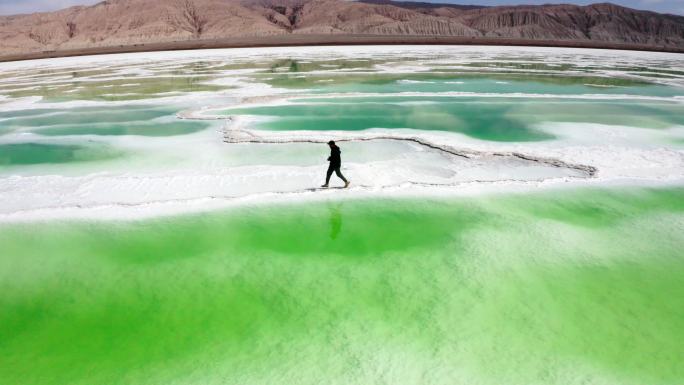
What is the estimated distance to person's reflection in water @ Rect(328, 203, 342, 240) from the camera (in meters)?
6.84

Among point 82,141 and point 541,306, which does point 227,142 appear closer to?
point 82,141

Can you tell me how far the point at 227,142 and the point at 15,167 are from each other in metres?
4.71

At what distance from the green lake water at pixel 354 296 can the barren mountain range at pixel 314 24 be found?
101271 mm

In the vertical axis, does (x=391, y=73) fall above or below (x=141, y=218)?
above

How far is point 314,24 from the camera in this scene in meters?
116

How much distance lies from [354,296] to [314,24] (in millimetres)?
119594

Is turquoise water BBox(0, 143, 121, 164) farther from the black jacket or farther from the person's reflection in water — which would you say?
the person's reflection in water

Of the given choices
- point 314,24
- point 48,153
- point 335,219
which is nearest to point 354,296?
point 335,219

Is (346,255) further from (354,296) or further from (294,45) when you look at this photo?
(294,45)

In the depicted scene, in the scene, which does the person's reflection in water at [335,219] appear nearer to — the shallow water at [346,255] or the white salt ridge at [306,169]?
the shallow water at [346,255]

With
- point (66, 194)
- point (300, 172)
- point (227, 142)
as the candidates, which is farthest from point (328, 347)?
point (227, 142)

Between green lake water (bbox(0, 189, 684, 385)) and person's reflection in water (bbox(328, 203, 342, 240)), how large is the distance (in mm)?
38

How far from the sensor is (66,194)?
27.7ft

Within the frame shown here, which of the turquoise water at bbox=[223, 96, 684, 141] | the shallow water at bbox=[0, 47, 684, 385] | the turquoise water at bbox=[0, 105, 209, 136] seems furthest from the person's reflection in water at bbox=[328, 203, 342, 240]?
the turquoise water at bbox=[0, 105, 209, 136]
